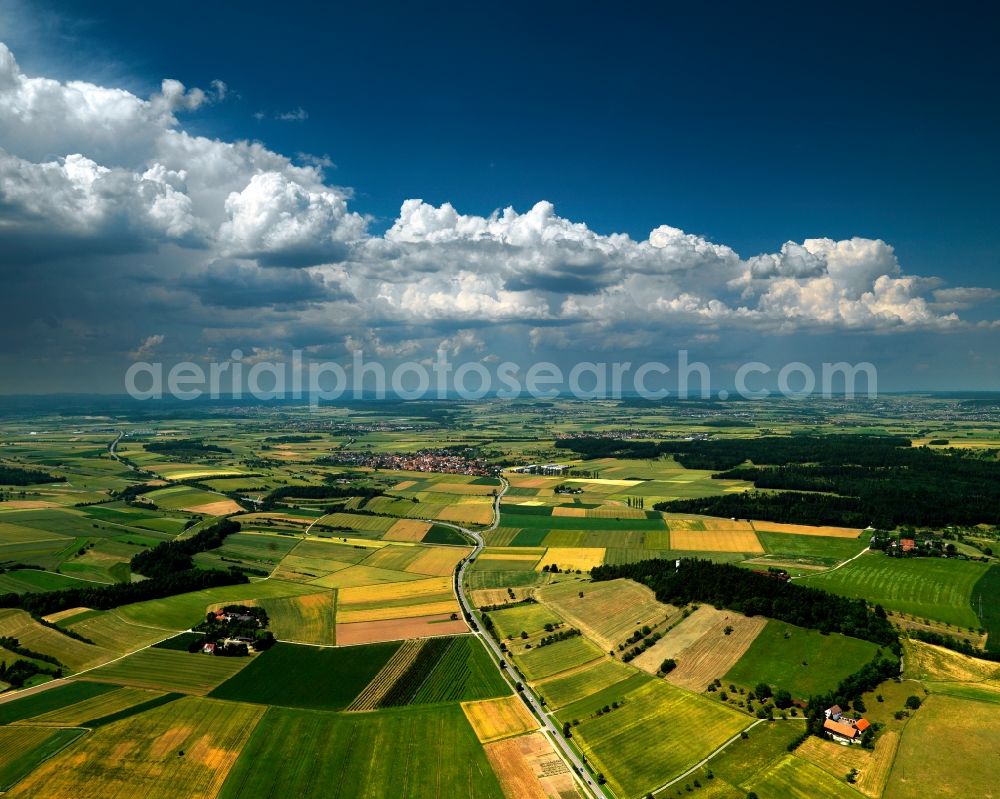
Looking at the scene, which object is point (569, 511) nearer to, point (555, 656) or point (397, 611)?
point (397, 611)

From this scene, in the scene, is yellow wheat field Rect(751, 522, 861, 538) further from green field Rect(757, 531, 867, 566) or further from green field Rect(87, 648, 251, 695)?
green field Rect(87, 648, 251, 695)

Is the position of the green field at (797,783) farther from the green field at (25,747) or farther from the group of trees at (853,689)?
the green field at (25,747)

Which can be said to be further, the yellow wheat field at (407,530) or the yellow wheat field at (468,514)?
the yellow wheat field at (468,514)

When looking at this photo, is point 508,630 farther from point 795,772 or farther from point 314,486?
point 314,486

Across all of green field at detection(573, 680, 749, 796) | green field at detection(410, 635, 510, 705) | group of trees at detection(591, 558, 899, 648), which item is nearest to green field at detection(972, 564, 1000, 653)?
group of trees at detection(591, 558, 899, 648)

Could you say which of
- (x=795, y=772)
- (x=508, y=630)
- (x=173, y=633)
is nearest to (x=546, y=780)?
(x=795, y=772)

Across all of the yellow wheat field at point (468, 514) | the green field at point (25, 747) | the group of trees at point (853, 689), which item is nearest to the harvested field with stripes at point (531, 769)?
the group of trees at point (853, 689)
